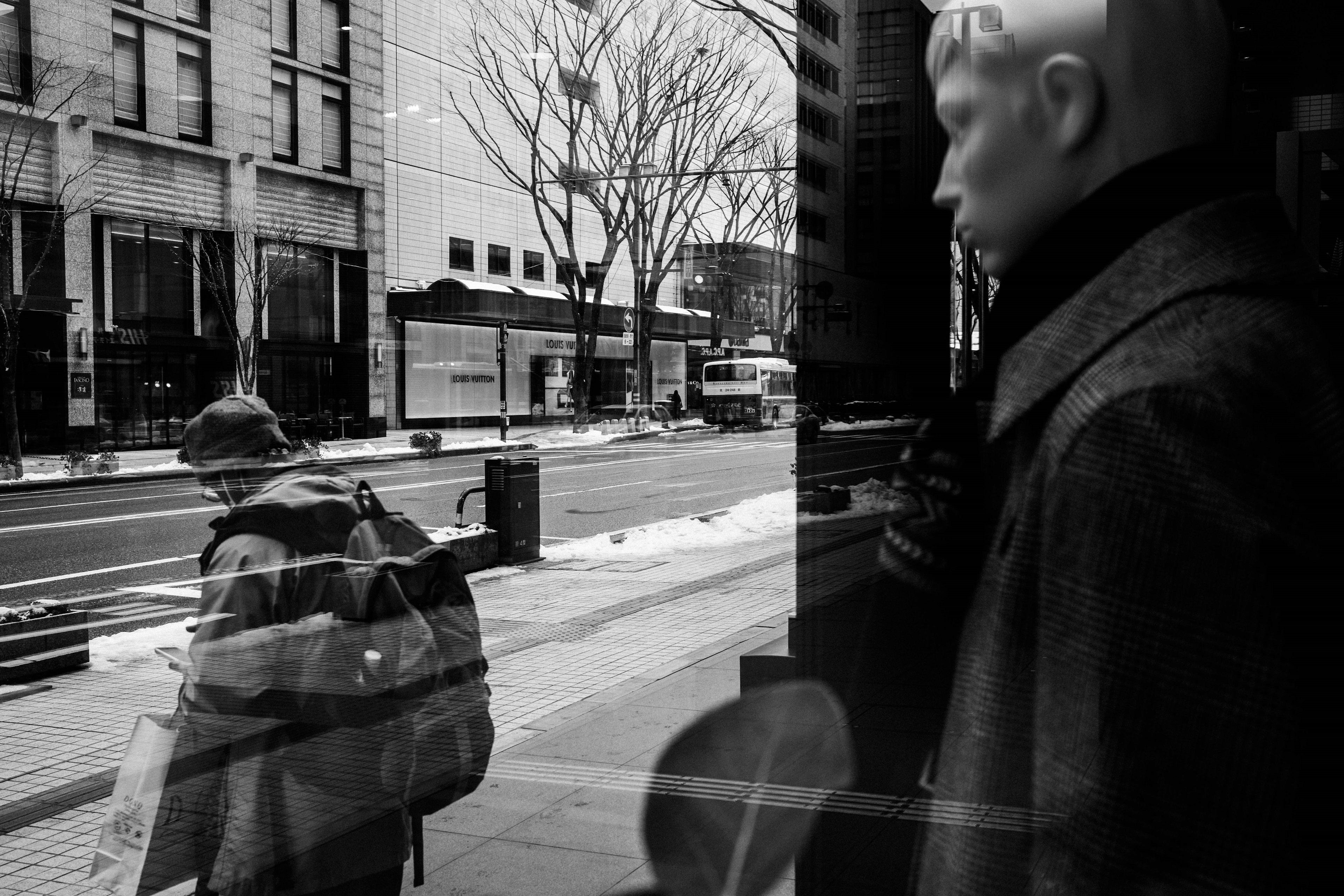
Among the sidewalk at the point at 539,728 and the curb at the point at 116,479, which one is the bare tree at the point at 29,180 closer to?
the curb at the point at 116,479

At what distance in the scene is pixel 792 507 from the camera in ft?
48.2

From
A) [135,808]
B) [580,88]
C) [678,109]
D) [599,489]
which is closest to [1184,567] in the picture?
[135,808]

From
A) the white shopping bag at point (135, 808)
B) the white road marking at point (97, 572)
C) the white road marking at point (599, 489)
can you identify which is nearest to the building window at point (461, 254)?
the white road marking at point (97, 572)

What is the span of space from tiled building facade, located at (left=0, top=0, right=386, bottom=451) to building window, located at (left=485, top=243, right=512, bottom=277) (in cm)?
333

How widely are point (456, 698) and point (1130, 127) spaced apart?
2077 millimetres

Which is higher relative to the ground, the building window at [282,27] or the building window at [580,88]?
the building window at [580,88]

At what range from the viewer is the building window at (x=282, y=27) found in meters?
4.85

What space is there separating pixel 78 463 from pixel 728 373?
26.1ft

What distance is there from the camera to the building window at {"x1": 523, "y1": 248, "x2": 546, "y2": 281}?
31.0 feet

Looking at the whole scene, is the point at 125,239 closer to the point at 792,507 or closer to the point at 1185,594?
the point at 1185,594

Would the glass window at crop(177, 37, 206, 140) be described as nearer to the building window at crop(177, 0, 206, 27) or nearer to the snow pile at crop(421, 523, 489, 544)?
the building window at crop(177, 0, 206, 27)

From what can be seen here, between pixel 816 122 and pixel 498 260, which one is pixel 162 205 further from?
→ pixel 498 260

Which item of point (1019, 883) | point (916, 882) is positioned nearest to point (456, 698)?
point (916, 882)

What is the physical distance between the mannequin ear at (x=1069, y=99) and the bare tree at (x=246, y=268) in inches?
151
